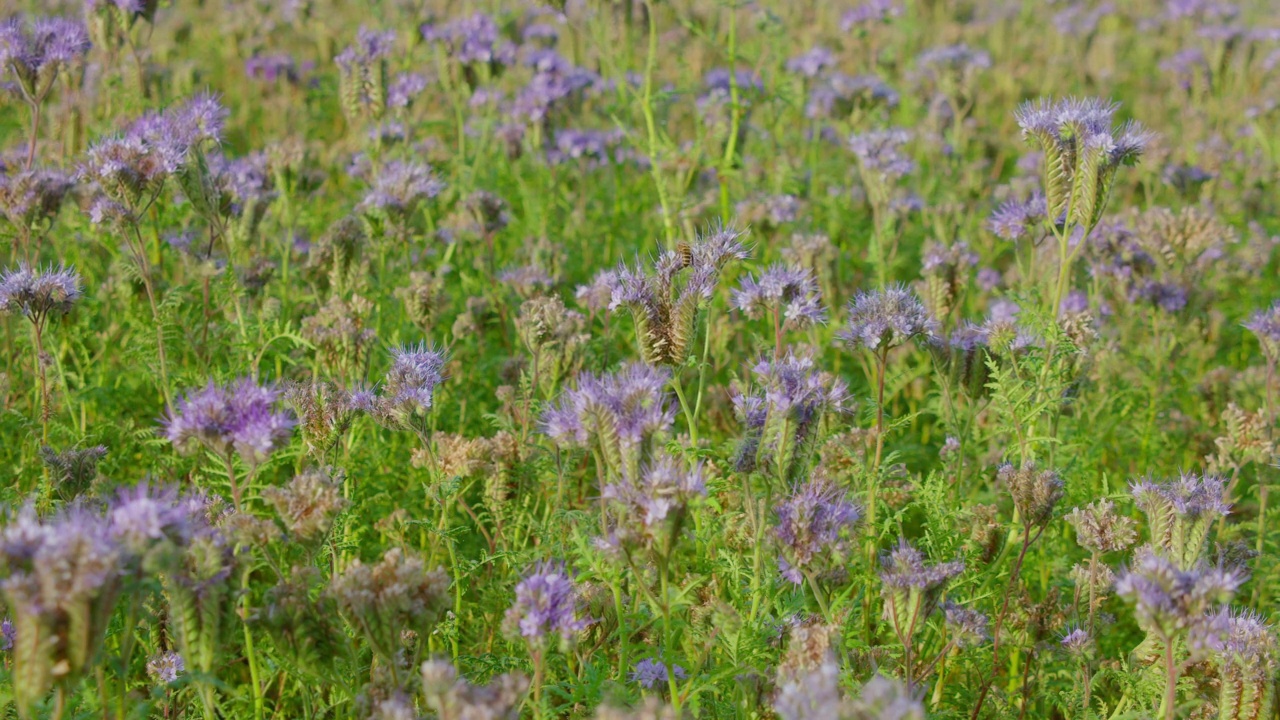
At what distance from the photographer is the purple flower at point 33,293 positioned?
393 cm

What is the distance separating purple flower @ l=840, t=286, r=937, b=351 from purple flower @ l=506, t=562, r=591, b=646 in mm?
1391

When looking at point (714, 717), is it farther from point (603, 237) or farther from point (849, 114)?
point (849, 114)

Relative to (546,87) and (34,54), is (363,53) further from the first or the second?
(34,54)

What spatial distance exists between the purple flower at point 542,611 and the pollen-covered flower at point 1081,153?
2172mm

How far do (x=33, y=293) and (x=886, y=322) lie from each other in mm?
3038

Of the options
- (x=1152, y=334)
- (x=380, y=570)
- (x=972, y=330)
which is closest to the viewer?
(x=380, y=570)

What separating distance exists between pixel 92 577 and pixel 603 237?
17.6 feet

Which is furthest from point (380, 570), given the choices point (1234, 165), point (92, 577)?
point (1234, 165)

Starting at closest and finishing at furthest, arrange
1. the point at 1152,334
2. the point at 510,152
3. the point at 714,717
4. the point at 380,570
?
the point at 380,570, the point at 714,717, the point at 1152,334, the point at 510,152

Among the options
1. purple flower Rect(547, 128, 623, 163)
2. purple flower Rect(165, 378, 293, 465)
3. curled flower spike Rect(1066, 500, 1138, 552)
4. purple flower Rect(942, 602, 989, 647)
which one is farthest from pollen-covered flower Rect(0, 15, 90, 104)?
curled flower spike Rect(1066, 500, 1138, 552)

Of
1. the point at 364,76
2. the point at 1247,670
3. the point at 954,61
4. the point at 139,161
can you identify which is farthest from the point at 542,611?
the point at 954,61

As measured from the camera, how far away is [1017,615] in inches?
157

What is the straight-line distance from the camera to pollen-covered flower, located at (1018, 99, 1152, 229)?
367 centimetres

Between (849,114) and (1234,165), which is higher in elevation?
(849,114)
